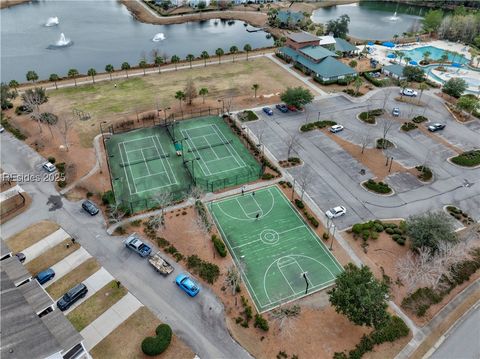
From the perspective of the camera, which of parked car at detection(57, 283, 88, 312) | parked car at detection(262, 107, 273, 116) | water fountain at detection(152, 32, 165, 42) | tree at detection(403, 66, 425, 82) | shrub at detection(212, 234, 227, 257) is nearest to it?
parked car at detection(57, 283, 88, 312)

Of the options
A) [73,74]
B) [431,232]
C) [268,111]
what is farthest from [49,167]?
[431,232]

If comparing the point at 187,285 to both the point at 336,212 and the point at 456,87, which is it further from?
the point at 456,87

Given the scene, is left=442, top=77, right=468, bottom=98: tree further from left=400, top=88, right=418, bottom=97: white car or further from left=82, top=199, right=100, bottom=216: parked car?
left=82, top=199, right=100, bottom=216: parked car

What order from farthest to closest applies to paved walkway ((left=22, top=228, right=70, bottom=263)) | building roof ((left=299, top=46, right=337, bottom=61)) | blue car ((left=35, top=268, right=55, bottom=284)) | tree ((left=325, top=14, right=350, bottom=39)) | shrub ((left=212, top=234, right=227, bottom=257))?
tree ((left=325, top=14, right=350, bottom=39)), building roof ((left=299, top=46, right=337, bottom=61)), paved walkway ((left=22, top=228, right=70, bottom=263)), shrub ((left=212, top=234, right=227, bottom=257)), blue car ((left=35, top=268, right=55, bottom=284))

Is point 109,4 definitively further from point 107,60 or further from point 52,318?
point 52,318

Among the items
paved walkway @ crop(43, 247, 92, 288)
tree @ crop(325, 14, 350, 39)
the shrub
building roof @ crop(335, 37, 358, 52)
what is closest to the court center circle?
the shrub

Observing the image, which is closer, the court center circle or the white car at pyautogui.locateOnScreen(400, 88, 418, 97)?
the court center circle
